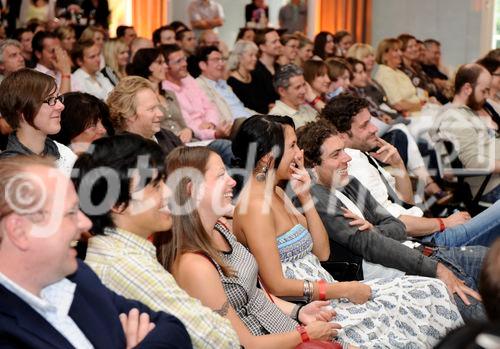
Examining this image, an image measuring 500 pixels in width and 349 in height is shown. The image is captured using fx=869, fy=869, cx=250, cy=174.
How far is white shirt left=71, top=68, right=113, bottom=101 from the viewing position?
5.89 metres

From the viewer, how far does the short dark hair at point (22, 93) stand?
331 centimetres

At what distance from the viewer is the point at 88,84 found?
5.93 m

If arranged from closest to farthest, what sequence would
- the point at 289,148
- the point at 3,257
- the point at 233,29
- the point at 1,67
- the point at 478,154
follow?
the point at 3,257 → the point at 289,148 → the point at 478,154 → the point at 1,67 → the point at 233,29

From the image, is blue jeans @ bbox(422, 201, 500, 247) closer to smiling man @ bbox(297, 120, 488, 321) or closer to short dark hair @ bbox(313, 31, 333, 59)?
smiling man @ bbox(297, 120, 488, 321)

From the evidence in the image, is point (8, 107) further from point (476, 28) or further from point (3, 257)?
point (476, 28)

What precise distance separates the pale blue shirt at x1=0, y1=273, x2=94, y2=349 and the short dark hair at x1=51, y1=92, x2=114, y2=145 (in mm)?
1789

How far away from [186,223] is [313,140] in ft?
3.84

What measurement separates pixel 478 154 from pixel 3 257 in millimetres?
3762

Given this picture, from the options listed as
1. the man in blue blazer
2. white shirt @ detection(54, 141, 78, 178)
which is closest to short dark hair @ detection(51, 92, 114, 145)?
white shirt @ detection(54, 141, 78, 178)

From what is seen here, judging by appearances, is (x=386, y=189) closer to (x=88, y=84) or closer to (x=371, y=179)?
(x=371, y=179)

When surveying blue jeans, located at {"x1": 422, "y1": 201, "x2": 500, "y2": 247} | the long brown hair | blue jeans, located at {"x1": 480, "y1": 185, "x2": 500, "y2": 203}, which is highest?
the long brown hair

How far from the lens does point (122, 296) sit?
2.11m

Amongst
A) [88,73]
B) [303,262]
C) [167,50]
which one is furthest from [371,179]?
[88,73]

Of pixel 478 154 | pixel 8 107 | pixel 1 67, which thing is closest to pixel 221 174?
pixel 8 107
